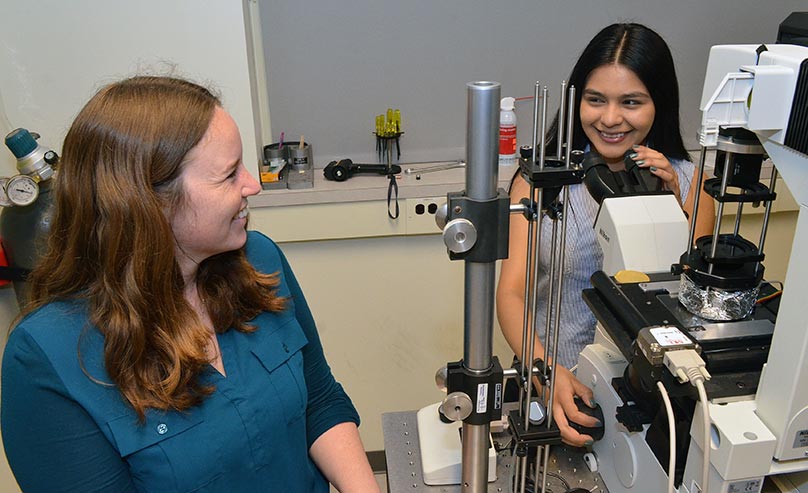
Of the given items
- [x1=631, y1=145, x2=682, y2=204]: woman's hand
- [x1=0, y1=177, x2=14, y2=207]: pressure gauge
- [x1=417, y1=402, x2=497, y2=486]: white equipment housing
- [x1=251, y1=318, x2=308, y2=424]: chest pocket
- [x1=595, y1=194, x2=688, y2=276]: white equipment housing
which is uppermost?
[x1=631, y1=145, x2=682, y2=204]: woman's hand

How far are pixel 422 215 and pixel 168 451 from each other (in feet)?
4.22

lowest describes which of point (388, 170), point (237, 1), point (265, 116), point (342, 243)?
point (342, 243)

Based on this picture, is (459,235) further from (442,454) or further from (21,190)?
(21,190)

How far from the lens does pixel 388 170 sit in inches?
82.5

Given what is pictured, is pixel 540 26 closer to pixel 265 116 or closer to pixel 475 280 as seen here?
pixel 265 116

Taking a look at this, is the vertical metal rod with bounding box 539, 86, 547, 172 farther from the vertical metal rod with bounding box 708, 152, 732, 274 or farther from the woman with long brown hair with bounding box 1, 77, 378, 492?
the woman with long brown hair with bounding box 1, 77, 378, 492

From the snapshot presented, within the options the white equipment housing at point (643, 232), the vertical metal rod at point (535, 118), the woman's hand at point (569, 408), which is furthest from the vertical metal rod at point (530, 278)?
the white equipment housing at point (643, 232)

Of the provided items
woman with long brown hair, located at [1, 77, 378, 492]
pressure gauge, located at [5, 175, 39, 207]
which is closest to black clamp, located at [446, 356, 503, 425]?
woman with long brown hair, located at [1, 77, 378, 492]

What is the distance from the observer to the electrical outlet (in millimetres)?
2055

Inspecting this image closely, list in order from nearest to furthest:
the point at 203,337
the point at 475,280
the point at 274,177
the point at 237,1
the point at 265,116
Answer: the point at 475,280
the point at 203,337
the point at 237,1
the point at 274,177
the point at 265,116

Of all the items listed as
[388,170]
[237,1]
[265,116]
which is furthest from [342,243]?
[237,1]

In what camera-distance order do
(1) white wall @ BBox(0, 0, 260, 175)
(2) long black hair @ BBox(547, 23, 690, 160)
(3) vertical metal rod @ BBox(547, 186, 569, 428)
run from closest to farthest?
(3) vertical metal rod @ BBox(547, 186, 569, 428) < (2) long black hair @ BBox(547, 23, 690, 160) < (1) white wall @ BBox(0, 0, 260, 175)

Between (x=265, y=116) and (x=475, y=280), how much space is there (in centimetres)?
153

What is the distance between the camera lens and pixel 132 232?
0.88 metres
